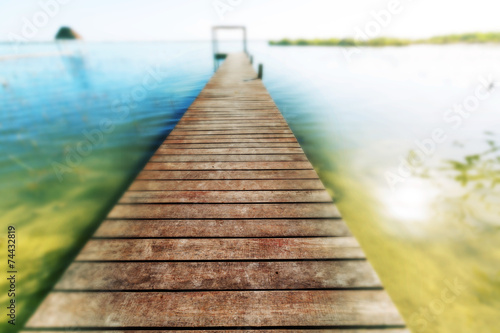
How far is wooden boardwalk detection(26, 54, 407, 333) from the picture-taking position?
1363mm

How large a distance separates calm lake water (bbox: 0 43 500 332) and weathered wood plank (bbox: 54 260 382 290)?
1313 millimetres

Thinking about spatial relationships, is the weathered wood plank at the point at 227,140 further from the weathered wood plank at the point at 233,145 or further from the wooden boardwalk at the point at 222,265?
the wooden boardwalk at the point at 222,265

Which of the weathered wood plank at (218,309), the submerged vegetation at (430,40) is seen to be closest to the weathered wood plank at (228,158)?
the weathered wood plank at (218,309)

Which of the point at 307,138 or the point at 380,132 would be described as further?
the point at 380,132

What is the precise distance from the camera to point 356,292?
1.50m

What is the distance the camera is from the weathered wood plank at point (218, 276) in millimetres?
1533

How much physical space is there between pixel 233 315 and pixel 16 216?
416 centimetres

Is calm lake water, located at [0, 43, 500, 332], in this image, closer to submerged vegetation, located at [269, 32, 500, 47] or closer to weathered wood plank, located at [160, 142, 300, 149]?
weathered wood plank, located at [160, 142, 300, 149]

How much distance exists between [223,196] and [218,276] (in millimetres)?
971

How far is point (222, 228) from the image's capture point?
202 centimetres

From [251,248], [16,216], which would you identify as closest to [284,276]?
[251,248]

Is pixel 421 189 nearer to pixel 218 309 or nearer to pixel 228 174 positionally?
pixel 228 174

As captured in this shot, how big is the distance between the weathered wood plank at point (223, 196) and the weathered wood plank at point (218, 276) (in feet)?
2.54

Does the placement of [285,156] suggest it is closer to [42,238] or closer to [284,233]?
[284,233]
